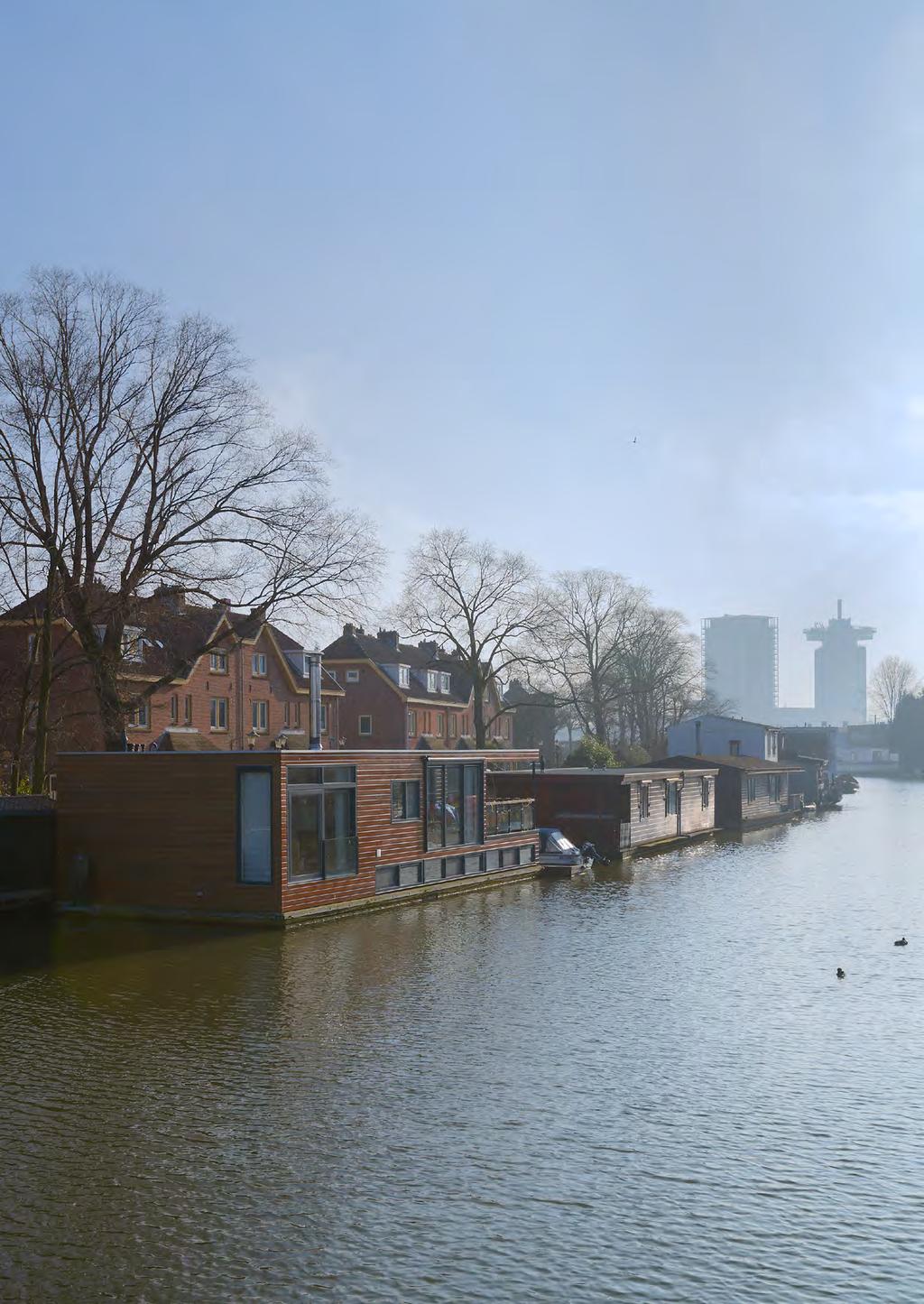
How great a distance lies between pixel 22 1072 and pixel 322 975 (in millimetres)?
6906

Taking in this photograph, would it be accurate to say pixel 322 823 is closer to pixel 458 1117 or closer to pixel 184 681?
pixel 458 1117

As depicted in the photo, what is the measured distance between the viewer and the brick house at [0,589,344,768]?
3884 cm

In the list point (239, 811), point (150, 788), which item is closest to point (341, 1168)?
point (239, 811)

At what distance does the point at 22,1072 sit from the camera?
16188 mm

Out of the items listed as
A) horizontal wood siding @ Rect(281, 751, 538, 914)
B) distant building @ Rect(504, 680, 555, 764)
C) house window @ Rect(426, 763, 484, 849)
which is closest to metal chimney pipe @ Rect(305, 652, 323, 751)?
horizontal wood siding @ Rect(281, 751, 538, 914)

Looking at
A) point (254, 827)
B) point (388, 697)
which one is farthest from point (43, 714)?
point (388, 697)

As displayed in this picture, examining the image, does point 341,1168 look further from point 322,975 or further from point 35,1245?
point 322,975

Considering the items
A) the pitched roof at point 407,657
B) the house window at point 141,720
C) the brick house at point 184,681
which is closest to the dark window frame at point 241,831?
the brick house at point 184,681

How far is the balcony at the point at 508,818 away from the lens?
3741 cm

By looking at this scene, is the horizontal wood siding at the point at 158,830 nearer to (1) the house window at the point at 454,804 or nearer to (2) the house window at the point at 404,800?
(2) the house window at the point at 404,800

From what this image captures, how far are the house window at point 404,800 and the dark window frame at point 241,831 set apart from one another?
16.6ft

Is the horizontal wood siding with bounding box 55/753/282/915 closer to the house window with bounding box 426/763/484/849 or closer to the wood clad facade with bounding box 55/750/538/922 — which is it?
the wood clad facade with bounding box 55/750/538/922

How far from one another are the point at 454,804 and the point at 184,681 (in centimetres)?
2693

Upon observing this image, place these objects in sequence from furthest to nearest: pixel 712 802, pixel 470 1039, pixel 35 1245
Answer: pixel 712 802 < pixel 470 1039 < pixel 35 1245
